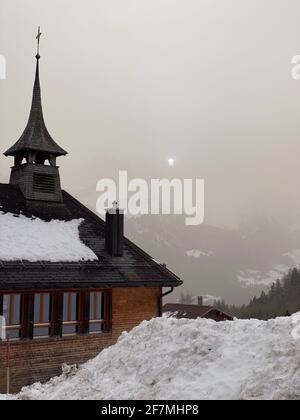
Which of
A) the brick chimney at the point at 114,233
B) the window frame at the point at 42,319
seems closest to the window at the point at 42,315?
the window frame at the point at 42,319

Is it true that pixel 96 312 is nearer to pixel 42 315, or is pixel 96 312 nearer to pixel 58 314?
pixel 58 314

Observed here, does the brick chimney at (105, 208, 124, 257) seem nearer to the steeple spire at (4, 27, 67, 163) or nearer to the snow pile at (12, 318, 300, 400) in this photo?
the steeple spire at (4, 27, 67, 163)

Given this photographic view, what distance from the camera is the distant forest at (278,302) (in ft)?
443

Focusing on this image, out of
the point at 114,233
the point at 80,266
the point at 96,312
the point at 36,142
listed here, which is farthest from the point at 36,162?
the point at 96,312

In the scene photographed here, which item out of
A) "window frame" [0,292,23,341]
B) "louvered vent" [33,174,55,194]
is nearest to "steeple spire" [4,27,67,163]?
"louvered vent" [33,174,55,194]

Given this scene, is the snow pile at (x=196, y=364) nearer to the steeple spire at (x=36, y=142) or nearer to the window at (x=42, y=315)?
the window at (x=42, y=315)

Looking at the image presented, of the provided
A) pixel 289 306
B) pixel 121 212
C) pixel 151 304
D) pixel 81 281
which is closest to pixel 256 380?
pixel 81 281

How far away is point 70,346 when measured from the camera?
17203 mm

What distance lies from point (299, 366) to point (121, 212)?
12.4 m

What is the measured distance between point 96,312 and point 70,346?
1.63 metres

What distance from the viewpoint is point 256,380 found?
9117 mm
